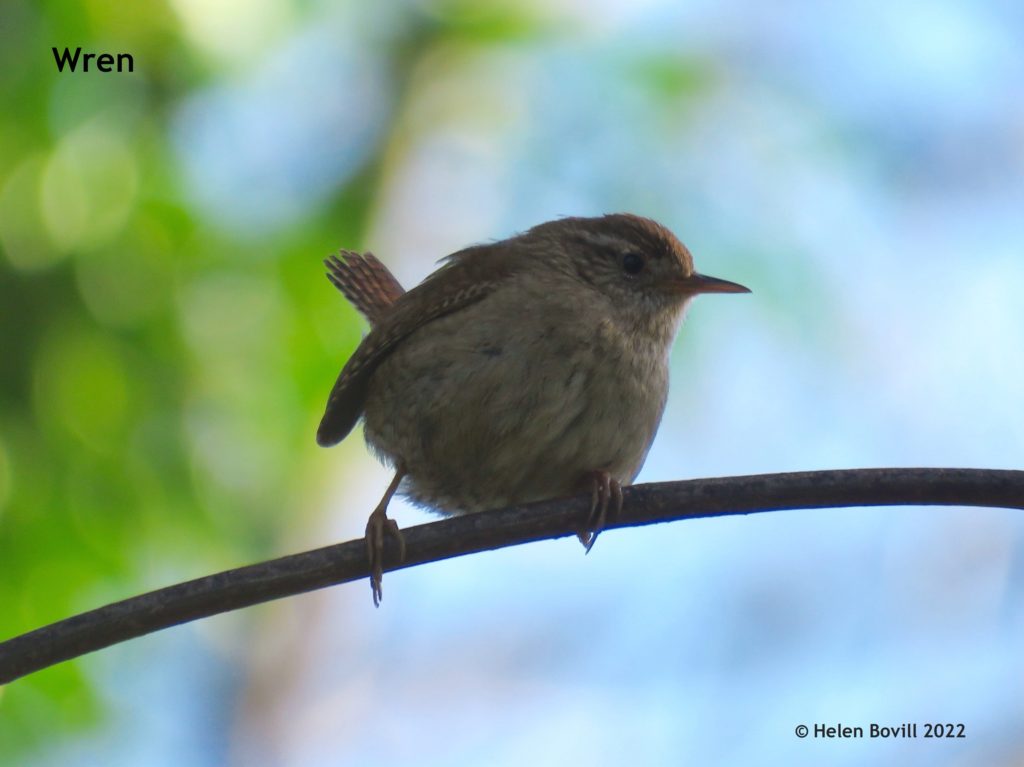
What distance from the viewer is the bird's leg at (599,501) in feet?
8.95

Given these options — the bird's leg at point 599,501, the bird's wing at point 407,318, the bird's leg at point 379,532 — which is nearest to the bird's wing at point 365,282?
the bird's wing at point 407,318

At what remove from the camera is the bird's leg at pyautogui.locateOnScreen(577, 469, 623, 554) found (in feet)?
8.95

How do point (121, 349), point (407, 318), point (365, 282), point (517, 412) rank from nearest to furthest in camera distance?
point (517, 412), point (407, 318), point (121, 349), point (365, 282)

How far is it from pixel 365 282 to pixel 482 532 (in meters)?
2.37

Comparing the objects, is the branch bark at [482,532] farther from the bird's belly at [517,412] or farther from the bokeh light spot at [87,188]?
the bokeh light spot at [87,188]

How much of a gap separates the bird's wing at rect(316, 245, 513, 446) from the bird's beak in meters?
0.48

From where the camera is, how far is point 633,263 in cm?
A: 360

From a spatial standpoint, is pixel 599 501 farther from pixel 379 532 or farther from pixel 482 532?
pixel 482 532

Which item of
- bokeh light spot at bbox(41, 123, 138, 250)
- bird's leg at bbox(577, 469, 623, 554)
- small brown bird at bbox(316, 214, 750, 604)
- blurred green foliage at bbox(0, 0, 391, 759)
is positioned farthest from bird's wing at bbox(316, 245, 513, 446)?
bokeh light spot at bbox(41, 123, 138, 250)

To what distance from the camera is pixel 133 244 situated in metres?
4.21

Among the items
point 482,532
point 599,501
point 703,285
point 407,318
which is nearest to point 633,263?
point 703,285

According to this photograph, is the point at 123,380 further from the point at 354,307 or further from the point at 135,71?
the point at 135,71

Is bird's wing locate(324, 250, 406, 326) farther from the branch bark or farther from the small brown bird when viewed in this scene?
the branch bark

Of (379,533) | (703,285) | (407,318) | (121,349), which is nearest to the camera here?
(379,533)
